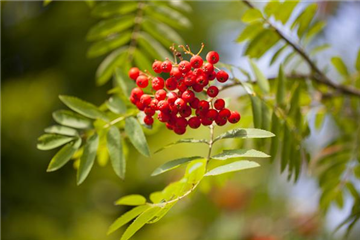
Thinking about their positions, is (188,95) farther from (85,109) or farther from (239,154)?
(85,109)

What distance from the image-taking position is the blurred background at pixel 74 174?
362 centimetres

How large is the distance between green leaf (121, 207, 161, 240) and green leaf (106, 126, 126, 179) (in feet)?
0.63

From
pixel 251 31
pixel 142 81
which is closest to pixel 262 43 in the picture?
pixel 251 31

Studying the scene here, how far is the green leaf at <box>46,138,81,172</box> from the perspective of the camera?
1.29 meters

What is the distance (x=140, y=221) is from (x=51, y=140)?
1.39ft

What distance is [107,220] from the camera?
4.12m

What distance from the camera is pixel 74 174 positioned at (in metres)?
4.42

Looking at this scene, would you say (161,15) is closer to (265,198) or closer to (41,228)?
(265,198)

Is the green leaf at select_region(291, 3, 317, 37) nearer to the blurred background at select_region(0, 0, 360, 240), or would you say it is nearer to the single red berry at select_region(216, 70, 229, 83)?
the single red berry at select_region(216, 70, 229, 83)

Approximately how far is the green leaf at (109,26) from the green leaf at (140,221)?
2.89 feet

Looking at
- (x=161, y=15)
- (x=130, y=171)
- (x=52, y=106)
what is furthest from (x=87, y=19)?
(x=161, y=15)

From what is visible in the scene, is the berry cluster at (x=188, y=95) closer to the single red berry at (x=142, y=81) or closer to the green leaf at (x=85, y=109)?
the single red berry at (x=142, y=81)

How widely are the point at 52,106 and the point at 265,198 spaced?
7.15 ft

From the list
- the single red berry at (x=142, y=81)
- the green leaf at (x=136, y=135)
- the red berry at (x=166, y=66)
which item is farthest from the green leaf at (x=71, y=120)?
the red berry at (x=166, y=66)
